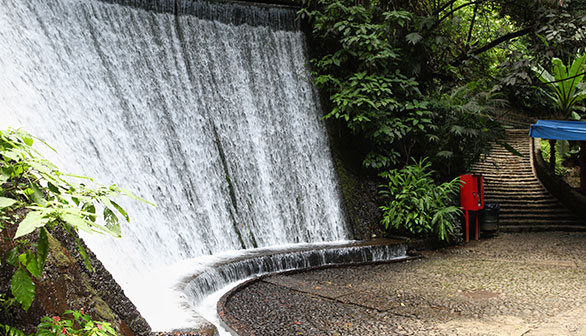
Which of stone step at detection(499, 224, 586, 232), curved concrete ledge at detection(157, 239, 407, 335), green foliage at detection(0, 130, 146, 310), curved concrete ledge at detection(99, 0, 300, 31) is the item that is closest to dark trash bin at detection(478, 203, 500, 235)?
stone step at detection(499, 224, 586, 232)

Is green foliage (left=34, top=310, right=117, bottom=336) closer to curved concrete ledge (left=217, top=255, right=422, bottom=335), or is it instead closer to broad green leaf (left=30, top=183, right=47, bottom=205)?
broad green leaf (left=30, top=183, right=47, bottom=205)

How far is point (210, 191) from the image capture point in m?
7.85

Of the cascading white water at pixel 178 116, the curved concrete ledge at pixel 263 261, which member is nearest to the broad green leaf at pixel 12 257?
the curved concrete ledge at pixel 263 261

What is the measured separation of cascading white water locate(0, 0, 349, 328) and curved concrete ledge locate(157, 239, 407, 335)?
0.42 metres

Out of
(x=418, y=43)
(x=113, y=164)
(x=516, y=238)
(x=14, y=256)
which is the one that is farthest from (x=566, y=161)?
(x=14, y=256)

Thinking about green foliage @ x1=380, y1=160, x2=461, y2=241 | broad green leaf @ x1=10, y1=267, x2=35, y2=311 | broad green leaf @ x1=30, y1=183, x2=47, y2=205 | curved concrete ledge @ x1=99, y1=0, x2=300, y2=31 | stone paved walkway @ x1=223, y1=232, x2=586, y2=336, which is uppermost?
curved concrete ledge @ x1=99, y1=0, x2=300, y2=31

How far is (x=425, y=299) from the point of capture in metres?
5.69

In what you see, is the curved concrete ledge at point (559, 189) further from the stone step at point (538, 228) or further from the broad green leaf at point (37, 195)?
the broad green leaf at point (37, 195)

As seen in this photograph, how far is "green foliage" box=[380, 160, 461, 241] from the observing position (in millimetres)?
8938

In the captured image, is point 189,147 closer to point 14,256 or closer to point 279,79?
point 279,79

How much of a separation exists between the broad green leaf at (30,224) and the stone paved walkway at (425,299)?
279 centimetres

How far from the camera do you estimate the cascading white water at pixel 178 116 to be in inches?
235

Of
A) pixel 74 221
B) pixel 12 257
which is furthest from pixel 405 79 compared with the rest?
pixel 74 221

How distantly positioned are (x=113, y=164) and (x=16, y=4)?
8.41 feet
